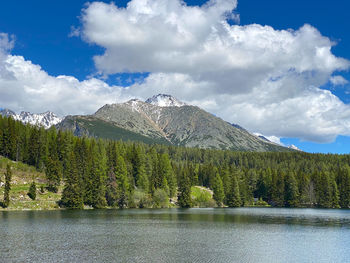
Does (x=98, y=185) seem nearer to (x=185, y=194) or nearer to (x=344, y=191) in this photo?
(x=185, y=194)

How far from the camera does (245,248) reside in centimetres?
5272

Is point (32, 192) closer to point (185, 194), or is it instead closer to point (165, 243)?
point (185, 194)

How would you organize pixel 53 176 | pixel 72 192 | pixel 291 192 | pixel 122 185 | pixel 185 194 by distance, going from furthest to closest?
pixel 291 192 → pixel 185 194 → pixel 122 185 → pixel 53 176 → pixel 72 192

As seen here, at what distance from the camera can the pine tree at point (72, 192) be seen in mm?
122062

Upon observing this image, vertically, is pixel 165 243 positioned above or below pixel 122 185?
below

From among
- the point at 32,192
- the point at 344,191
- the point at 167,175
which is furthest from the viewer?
the point at 344,191

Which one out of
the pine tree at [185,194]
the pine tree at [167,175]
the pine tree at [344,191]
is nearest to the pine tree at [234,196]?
the pine tree at [185,194]

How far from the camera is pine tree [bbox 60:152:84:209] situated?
122062 mm

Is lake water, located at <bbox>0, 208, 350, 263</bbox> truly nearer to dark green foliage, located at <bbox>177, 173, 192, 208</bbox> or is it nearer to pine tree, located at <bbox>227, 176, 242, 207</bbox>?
dark green foliage, located at <bbox>177, 173, 192, 208</bbox>

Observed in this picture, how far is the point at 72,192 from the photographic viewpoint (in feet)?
404

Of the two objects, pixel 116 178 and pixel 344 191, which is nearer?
pixel 116 178

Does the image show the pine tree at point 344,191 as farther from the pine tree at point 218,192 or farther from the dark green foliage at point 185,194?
the dark green foliage at point 185,194

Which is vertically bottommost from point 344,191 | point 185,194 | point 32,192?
point 185,194

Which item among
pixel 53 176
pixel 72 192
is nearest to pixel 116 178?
pixel 72 192
